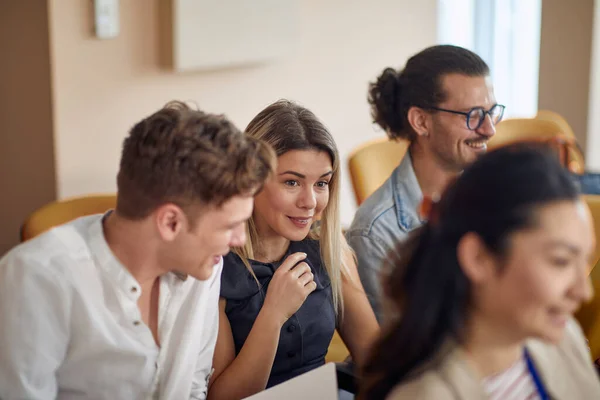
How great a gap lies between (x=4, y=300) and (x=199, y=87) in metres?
2.14

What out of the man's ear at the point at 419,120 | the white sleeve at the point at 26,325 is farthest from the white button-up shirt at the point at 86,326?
the man's ear at the point at 419,120

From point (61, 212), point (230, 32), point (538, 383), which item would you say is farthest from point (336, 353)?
point (230, 32)

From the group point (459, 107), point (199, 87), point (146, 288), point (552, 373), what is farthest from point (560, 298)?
point (199, 87)

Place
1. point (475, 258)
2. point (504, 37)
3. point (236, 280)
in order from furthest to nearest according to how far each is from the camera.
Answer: point (504, 37), point (236, 280), point (475, 258)

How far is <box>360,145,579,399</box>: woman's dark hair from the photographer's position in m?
1.16

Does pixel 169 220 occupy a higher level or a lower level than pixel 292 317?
higher

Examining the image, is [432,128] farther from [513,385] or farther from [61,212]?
[513,385]

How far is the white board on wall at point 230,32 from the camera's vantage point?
329 centimetres

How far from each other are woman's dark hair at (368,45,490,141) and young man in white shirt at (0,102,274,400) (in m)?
1.07

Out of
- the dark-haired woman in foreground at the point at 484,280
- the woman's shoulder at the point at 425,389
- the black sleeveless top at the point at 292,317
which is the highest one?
the dark-haired woman in foreground at the point at 484,280

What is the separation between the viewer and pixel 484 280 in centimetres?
119

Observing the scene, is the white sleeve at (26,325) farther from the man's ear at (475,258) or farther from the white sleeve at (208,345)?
the man's ear at (475,258)

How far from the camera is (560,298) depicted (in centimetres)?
116

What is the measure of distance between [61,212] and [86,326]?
0.86 meters
